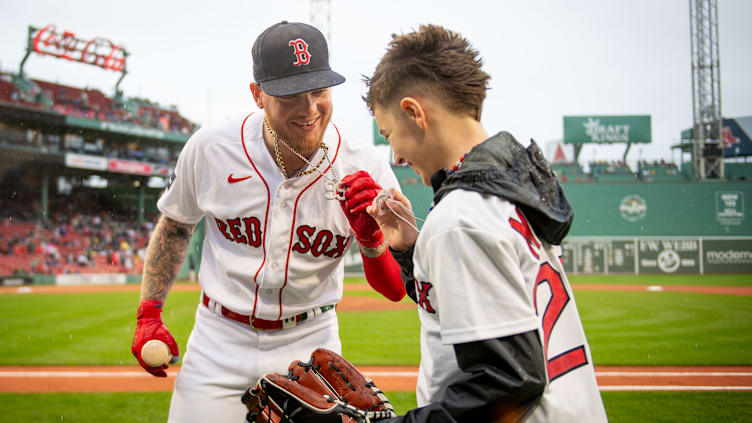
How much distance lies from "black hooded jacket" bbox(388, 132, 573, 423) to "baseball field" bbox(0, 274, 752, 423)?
3.80 meters

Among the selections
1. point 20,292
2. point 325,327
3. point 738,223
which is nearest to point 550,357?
point 325,327

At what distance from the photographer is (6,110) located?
952 inches

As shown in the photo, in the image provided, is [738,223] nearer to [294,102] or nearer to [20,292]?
[294,102]

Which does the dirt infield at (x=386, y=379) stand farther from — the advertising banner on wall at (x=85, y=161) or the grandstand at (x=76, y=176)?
the advertising banner on wall at (x=85, y=161)

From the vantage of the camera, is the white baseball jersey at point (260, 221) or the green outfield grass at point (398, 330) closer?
the white baseball jersey at point (260, 221)

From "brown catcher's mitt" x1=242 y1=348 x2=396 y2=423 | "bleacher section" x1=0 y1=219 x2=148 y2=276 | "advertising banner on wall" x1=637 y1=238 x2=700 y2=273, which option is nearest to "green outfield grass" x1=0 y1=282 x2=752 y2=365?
"brown catcher's mitt" x1=242 y1=348 x2=396 y2=423

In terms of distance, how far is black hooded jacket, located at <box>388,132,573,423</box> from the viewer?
104 cm

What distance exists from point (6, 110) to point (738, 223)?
32365mm

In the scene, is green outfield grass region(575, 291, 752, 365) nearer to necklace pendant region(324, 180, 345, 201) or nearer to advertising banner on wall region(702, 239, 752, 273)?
necklace pendant region(324, 180, 345, 201)

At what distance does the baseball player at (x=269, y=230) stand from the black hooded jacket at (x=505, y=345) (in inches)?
35.5

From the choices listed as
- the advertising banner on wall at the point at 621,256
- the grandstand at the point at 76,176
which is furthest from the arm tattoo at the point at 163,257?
the advertising banner on wall at the point at 621,256

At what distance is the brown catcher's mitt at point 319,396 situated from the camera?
56.6 inches

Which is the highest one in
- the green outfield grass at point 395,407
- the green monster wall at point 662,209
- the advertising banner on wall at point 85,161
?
the advertising banner on wall at point 85,161

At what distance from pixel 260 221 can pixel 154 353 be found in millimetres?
701
